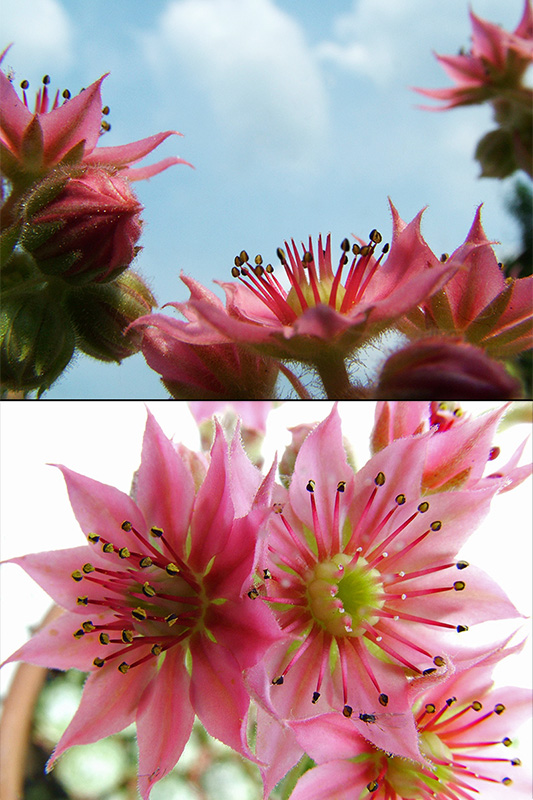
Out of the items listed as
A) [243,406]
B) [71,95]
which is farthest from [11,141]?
[243,406]

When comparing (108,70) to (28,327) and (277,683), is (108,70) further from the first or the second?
(277,683)

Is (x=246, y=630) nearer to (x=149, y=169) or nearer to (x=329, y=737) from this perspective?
(x=329, y=737)

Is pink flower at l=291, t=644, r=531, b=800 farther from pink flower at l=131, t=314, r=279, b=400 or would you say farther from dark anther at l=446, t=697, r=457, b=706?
pink flower at l=131, t=314, r=279, b=400

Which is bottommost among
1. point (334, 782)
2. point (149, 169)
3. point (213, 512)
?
point (334, 782)

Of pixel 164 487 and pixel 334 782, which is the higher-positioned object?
pixel 164 487

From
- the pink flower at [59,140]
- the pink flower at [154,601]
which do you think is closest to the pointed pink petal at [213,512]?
the pink flower at [154,601]

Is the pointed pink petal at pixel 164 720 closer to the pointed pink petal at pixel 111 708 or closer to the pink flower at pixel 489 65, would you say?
the pointed pink petal at pixel 111 708

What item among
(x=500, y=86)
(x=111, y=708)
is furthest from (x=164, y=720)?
(x=500, y=86)
